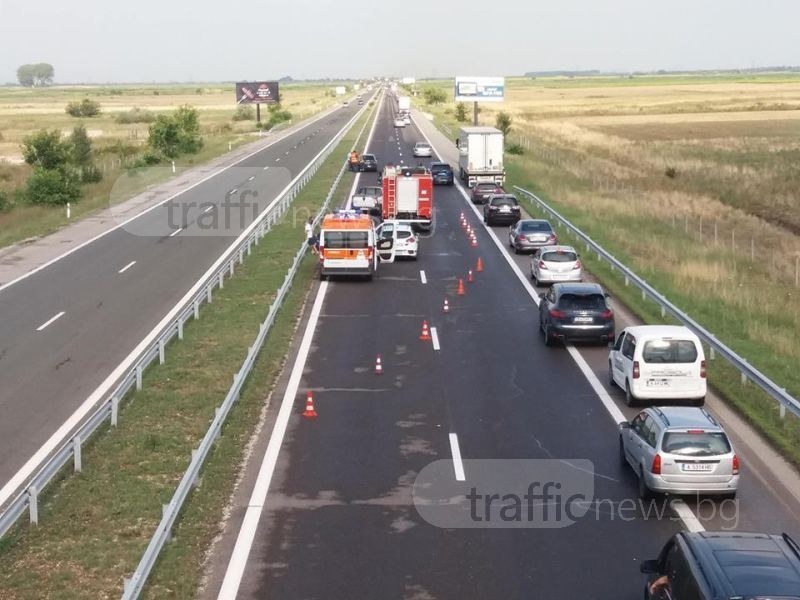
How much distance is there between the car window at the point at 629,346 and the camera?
19875 mm

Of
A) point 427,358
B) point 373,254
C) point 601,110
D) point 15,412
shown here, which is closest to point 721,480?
point 427,358

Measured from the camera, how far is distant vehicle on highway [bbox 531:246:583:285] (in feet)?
105

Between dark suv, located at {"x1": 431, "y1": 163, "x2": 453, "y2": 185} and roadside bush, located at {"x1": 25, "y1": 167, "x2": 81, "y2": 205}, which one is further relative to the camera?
dark suv, located at {"x1": 431, "y1": 163, "x2": 453, "y2": 185}

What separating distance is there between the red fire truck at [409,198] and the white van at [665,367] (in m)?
25.5

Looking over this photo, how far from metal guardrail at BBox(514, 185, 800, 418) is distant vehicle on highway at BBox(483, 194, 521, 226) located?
401 centimetres

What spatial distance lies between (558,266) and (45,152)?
40678 mm

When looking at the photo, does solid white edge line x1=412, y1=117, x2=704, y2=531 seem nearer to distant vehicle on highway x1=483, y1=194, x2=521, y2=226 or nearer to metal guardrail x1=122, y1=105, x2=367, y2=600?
distant vehicle on highway x1=483, y1=194, x2=521, y2=226

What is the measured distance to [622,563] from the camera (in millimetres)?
12773

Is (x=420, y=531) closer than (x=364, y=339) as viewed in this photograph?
Yes

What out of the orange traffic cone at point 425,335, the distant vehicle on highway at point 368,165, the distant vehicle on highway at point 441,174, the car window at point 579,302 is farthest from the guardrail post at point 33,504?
the distant vehicle on highway at point 368,165

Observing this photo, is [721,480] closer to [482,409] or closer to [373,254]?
[482,409]

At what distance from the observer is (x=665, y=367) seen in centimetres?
1944

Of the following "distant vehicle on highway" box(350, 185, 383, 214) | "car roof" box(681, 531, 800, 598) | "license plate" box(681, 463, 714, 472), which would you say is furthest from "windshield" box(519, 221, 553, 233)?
"car roof" box(681, 531, 800, 598)

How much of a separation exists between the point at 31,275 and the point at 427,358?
1726cm
